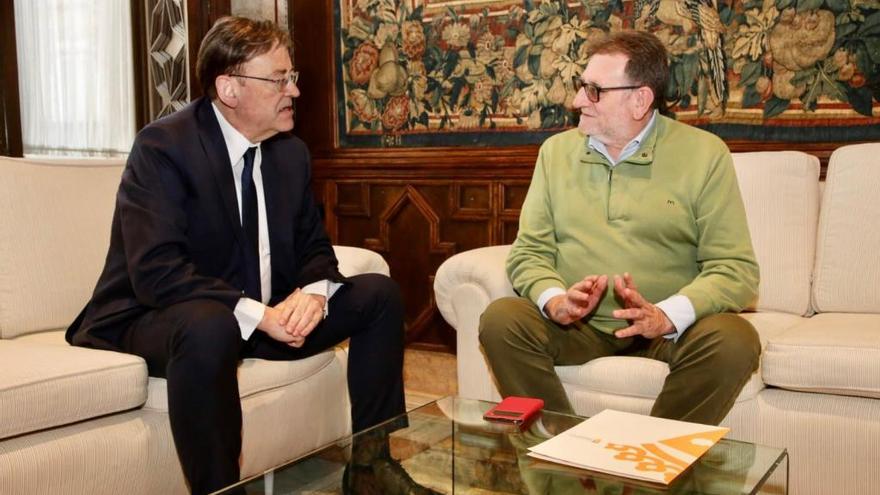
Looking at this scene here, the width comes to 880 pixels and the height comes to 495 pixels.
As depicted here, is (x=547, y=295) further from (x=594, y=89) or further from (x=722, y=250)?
(x=594, y=89)

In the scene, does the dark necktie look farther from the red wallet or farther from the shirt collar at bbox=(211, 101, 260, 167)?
the red wallet

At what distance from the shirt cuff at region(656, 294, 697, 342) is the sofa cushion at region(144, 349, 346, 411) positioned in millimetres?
903

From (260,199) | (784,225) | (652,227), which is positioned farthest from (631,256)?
(260,199)

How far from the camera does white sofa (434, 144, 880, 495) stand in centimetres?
200

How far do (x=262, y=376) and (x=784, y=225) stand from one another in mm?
1585

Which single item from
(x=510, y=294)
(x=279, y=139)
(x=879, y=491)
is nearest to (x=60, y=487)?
(x=279, y=139)

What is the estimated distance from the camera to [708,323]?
2.04 meters

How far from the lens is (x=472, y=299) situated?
2426 mm

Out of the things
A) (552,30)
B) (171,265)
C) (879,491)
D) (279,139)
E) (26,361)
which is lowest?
(879,491)

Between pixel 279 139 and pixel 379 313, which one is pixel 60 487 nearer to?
pixel 379 313

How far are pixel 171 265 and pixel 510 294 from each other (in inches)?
35.9

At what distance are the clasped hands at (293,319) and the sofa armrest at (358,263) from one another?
0.43 metres

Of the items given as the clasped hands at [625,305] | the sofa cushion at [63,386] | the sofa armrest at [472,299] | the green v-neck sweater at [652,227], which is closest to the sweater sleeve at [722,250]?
the green v-neck sweater at [652,227]

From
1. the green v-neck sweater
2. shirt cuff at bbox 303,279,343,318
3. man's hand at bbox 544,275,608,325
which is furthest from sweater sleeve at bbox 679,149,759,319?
shirt cuff at bbox 303,279,343,318
